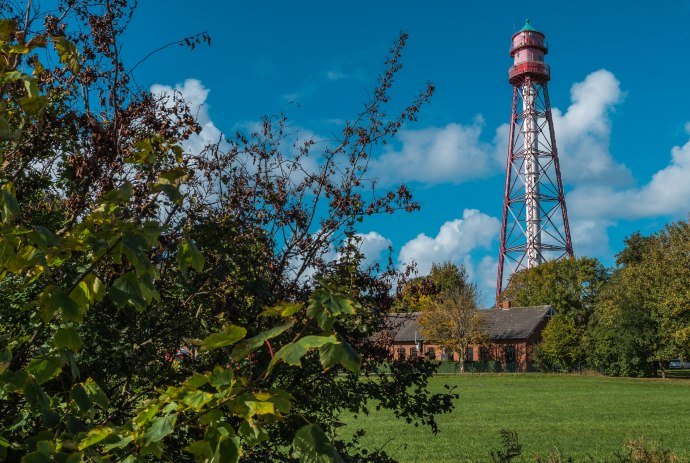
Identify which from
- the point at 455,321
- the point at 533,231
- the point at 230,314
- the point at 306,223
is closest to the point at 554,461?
the point at 306,223

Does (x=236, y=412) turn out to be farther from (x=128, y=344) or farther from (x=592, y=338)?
(x=592, y=338)

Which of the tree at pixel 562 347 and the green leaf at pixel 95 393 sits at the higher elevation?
the tree at pixel 562 347

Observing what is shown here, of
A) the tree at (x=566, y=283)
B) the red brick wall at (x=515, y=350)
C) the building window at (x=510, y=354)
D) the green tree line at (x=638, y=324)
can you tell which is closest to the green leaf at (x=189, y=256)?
the green tree line at (x=638, y=324)

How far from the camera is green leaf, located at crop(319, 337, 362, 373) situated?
1.64m

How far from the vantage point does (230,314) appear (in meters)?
3.94

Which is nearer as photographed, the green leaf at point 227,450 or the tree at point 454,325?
the green leaf at point 227,450

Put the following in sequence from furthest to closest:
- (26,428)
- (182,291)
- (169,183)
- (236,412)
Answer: (182,291) → (26,428) → (169,183) → (236,412)

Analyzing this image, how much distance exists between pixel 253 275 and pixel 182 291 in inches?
17.2

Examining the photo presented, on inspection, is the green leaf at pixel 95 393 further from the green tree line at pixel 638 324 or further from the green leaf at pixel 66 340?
the green tree line at pixel 638 324

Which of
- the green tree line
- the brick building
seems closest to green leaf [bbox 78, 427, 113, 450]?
the green tree line

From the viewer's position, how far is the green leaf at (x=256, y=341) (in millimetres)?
1713

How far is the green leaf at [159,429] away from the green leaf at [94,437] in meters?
0.19

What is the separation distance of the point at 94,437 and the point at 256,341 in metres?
0.63

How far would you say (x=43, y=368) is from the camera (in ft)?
7.05
